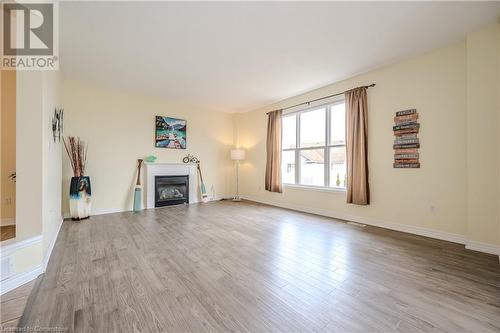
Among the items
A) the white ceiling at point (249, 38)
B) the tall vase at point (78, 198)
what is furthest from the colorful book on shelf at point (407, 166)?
the tall vase at point (78, 198)

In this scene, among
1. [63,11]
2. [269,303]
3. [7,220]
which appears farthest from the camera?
[7,220]

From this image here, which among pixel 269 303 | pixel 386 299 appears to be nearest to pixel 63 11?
pixel 269 303

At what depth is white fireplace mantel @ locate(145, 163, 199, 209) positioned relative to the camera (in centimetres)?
487

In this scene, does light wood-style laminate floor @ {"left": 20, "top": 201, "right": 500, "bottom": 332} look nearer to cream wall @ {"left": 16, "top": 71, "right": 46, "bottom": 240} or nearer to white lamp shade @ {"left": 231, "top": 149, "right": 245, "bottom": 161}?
cream wall @ {"left": 16, "top": 71, "right": 46, "bottom": 240}

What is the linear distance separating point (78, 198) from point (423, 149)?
5.85 m

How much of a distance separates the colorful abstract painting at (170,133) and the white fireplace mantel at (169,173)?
51 centimetres

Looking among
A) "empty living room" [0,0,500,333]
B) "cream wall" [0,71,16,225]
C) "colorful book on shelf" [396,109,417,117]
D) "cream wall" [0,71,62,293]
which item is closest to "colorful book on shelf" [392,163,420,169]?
"empty living room" [0,0,500,333]

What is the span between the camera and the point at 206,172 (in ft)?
19.8

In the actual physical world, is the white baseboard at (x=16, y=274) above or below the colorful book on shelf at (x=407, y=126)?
below

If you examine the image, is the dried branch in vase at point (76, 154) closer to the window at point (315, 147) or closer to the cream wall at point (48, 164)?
the cream wall at point (48, 164)

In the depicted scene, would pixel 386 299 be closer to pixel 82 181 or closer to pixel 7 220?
pixel 82 181

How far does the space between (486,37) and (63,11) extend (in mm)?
4820

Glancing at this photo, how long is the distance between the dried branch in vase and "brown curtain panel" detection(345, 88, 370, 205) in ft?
16.5

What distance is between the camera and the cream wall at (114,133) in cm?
414
